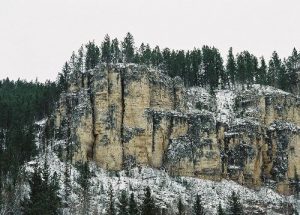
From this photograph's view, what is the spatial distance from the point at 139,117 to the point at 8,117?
124ft

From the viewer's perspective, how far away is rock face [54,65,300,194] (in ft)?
396

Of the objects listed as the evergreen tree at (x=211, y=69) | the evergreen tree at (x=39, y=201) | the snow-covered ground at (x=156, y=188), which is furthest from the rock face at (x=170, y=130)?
the evergreen tree at (x=39, y=201)

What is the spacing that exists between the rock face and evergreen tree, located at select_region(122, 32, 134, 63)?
21003 millimetres

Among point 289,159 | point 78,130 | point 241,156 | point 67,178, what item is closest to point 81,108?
point 78,130

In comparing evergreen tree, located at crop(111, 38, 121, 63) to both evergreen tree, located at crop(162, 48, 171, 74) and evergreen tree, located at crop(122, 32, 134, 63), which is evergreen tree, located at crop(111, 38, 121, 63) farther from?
evergreen tree, located at crop(162, 48, 171, 74)

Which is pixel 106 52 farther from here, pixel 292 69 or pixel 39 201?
pixel 39 201

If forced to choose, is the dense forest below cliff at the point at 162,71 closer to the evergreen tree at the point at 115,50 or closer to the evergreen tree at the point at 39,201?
the evergreen tree at the point at 115,50

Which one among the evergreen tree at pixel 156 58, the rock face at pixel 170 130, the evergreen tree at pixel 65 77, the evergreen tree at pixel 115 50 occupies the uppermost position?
the evergreen tree at pixel 115 50

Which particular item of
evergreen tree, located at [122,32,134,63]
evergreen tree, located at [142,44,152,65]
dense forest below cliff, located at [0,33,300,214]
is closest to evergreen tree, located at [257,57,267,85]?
dense forest below cliff, located at [0,33,300,214]

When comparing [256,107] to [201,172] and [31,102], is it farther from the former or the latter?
[31,102]

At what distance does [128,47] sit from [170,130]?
37922mm

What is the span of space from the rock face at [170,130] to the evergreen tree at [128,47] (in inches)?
827

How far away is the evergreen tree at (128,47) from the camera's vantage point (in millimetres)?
152250

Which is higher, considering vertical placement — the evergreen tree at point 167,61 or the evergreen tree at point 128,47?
the evergreen tree at point 128,47
